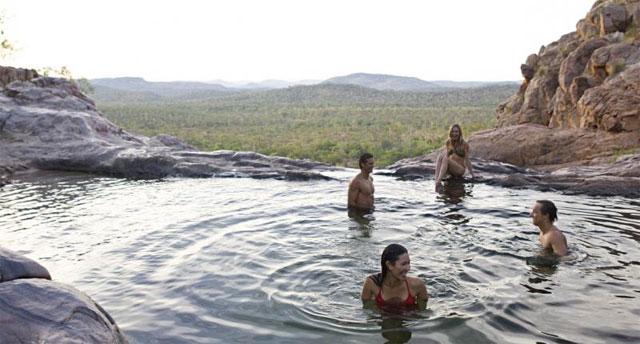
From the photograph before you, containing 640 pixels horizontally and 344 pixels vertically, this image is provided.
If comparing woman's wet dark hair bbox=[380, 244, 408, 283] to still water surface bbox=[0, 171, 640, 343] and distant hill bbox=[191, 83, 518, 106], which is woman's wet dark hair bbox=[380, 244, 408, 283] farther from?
distant hill bbox=[191, 83, 518, 106]

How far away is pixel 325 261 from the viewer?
6.84m

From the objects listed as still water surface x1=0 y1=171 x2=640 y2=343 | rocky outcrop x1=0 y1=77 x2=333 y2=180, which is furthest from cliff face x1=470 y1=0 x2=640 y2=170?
rocky outcrop x1=0 y1=77 x2=333 y2=180

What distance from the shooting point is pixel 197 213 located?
984cm

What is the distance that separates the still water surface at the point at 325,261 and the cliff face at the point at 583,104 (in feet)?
14.4

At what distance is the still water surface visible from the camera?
4898mm

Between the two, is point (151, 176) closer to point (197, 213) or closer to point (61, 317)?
point (197, 213)

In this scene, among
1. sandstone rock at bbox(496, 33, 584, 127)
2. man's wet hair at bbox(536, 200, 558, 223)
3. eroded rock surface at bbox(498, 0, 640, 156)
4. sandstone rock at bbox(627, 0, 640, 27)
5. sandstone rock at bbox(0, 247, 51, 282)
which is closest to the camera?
sandstone rock at bbox(0, 247, 51, 282)

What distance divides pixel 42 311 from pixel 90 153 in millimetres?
12631

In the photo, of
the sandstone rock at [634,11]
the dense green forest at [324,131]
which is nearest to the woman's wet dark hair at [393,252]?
the dense green forest at [324,131]

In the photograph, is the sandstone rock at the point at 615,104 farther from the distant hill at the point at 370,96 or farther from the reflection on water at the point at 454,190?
the distant hill at the point at 370,96

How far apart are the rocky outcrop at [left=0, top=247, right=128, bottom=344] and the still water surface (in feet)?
4.25

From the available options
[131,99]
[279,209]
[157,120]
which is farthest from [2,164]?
[131,99]

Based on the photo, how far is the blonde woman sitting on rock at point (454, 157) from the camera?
11742 mm

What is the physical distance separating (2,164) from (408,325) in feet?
42.6
